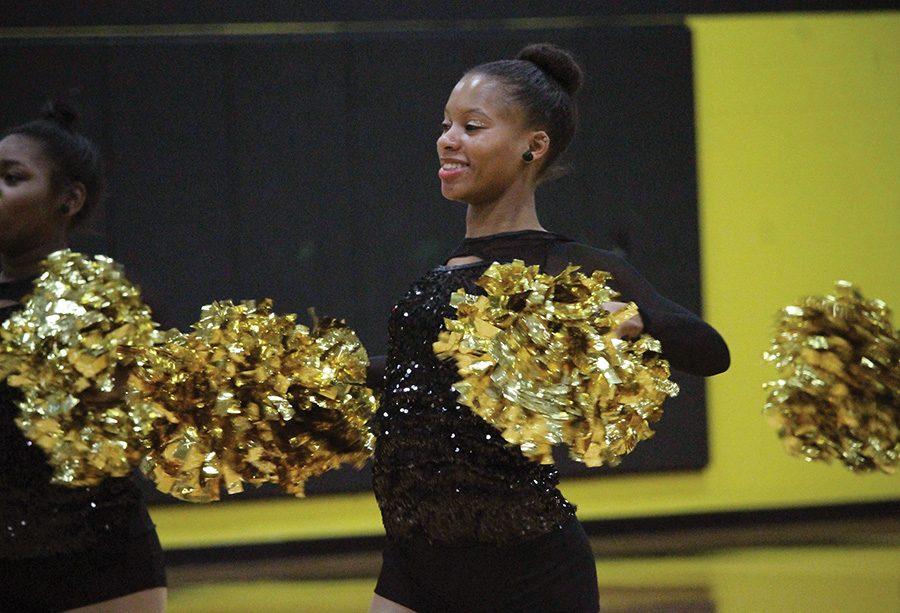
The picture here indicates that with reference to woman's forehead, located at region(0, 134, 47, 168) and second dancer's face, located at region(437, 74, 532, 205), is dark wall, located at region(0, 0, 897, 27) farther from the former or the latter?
second dancer's face, located at region(437, 74, 532, 205)

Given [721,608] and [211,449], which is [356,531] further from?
[211,449]

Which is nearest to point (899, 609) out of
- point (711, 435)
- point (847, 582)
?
point (847, 582)

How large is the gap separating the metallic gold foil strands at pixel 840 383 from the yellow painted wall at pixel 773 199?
3.71m

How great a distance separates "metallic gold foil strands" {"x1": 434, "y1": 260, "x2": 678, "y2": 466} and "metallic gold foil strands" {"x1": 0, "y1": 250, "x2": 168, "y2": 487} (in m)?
0.52

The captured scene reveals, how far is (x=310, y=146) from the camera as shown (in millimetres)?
5395

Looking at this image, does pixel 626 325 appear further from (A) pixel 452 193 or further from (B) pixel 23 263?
(B) pixel 23 263

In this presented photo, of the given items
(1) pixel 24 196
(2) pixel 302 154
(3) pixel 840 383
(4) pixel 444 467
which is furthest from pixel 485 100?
(2) pixel 302 154

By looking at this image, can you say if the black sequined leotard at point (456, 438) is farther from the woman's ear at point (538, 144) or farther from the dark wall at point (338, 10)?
the dark wall at point (338, 10)

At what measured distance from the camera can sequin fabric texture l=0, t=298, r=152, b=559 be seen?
186cm

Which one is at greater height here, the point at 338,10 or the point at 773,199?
the point at 338,10

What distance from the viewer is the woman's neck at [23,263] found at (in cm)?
208

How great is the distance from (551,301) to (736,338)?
4.30 metres

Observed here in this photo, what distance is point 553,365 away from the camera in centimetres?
160

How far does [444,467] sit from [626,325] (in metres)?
0.31
